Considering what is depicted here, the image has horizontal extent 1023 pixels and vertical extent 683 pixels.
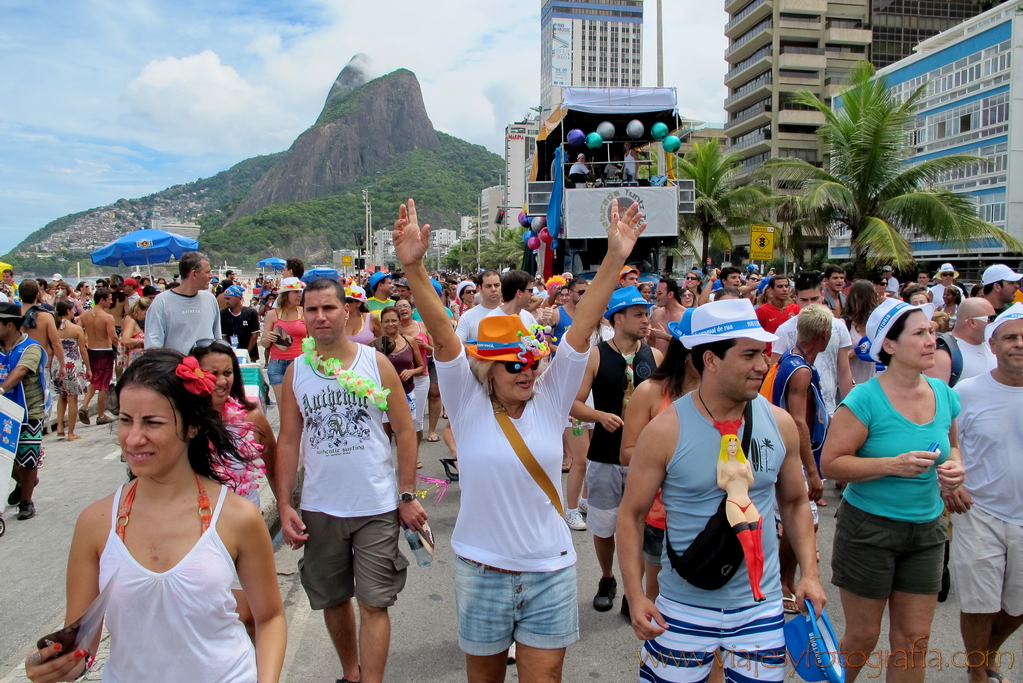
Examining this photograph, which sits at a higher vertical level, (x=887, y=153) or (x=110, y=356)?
(x=887, y=153)

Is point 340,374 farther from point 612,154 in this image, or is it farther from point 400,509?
point 612,154

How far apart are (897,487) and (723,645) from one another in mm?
1151

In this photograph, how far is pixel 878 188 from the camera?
64.3ft

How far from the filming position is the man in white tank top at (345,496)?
3.37m

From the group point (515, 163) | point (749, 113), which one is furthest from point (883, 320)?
point (515, 163)

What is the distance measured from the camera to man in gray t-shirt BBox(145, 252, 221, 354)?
5688 mm

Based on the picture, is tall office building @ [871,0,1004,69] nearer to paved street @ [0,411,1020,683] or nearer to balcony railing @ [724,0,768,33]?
balcony railing @ [724,0,768,33]

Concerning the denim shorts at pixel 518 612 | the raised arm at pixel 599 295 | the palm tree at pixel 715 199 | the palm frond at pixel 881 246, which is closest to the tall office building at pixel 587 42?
the palm tree at pixel 715 199

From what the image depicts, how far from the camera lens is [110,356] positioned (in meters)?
9.98

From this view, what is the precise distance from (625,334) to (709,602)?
2279 mm

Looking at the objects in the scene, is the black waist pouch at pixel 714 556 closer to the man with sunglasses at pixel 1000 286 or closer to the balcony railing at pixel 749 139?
the man with sunglasses at pixel 1000 286

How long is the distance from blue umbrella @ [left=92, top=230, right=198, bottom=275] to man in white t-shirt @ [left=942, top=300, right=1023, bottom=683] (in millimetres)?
13489

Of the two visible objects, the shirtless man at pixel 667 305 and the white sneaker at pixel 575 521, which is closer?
the white sneaker at pixel 575 521

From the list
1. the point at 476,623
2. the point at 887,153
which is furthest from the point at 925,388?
the point at 887,153
